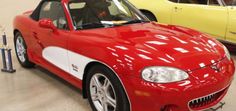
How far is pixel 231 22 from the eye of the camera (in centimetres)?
515

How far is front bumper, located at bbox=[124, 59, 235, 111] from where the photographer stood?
2.44m

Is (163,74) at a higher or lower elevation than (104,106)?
higher

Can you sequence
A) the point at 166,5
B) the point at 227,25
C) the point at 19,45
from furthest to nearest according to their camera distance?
the point at 166,5
the point at 227,25
the point at 19,45

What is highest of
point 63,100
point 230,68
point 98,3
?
point 98,3

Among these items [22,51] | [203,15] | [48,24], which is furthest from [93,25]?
[203,15]

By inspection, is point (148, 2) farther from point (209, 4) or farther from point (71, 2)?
point (71, 2)

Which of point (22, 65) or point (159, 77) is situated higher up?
point (159, 77)

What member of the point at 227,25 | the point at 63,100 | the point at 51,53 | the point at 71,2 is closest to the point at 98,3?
the point at 71,2

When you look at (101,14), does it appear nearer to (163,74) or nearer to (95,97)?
(95,97)

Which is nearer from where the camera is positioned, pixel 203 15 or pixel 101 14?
pixel 101 14

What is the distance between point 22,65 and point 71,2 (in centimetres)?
174

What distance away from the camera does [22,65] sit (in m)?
4.90

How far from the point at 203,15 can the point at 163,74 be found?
3325 millimetres

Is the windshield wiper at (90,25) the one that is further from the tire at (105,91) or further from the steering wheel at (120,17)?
the tire at (105,91)
